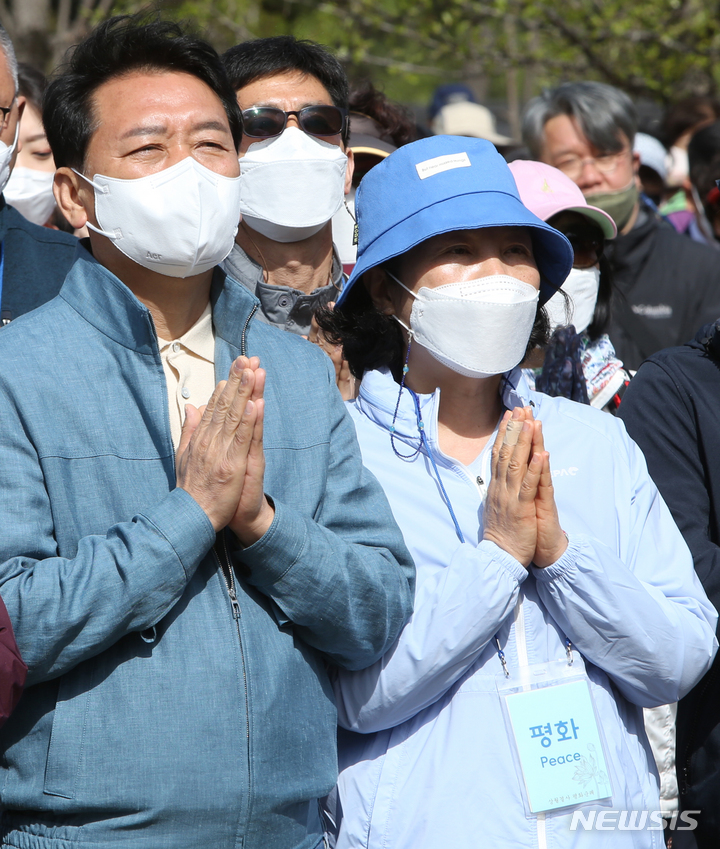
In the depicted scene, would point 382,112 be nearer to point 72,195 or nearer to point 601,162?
point 601,162

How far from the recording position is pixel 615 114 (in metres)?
5.05

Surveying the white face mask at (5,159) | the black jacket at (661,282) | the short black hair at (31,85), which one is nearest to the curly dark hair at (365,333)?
the white face mask at (5,159)

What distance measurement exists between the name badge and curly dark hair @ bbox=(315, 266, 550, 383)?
0.94 meters

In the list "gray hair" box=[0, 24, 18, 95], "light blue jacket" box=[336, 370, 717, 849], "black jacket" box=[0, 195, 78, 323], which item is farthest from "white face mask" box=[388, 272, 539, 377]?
"gray hair" box=[0, 24, 18, 95]

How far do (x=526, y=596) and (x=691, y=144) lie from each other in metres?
4.25

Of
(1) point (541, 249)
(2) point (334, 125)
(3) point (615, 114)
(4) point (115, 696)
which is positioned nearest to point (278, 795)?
(4) point (115, 696)

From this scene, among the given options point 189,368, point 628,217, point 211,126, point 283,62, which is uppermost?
point 211,126

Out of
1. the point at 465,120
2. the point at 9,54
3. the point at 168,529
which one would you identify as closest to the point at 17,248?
the point at 9,54

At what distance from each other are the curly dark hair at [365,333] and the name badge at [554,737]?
3.09ft

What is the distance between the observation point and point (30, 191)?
4352 millimetres

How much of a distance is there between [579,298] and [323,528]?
1.83 metres

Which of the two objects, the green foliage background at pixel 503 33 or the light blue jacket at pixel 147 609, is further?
the green foliage background at pixel 503 33

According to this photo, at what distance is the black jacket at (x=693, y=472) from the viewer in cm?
269

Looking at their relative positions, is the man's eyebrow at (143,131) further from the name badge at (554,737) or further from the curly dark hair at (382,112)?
the curly dark hair at (382,112)
